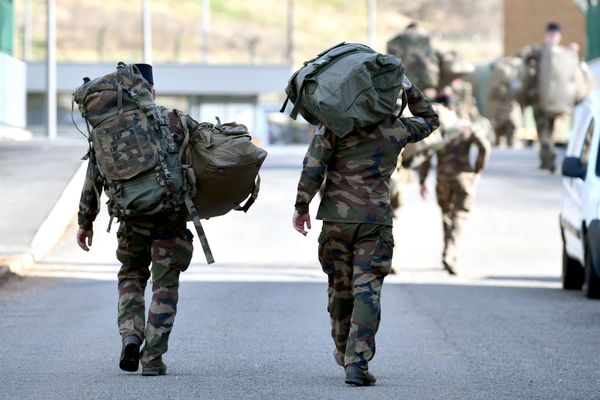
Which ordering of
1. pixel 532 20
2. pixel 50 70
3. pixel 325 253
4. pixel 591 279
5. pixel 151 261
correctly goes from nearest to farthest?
pixel 325 253 < pixel 151 261 < pixel 591 279 < pixel 50 70 < pixel 532 20

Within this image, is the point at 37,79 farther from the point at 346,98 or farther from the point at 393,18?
the point at 393,18

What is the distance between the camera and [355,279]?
8648 mm

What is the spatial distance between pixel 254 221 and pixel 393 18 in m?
136

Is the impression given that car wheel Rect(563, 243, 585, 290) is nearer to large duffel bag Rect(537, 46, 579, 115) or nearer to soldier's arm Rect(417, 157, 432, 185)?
soldier's arm Rect(417, 157, 432, 185)

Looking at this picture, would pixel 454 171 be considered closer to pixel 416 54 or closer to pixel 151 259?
pixel 416 54

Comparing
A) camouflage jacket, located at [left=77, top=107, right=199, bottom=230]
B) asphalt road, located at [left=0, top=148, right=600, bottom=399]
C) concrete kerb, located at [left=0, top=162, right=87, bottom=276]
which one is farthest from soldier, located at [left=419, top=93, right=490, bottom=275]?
camouflage jacket, located at [left=77, top=107, right=199, bottom=230]

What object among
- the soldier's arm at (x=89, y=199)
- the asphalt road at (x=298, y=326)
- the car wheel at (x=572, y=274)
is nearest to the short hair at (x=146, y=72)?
the soldier's arm at (x=89, y=199)

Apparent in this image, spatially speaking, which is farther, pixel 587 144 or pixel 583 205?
pixel 587 144

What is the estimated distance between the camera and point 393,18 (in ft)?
514

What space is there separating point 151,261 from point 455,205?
903 centimetres

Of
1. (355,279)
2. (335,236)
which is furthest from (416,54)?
(355,279)

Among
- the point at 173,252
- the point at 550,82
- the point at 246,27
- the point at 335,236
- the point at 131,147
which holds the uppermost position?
the point at 246,27

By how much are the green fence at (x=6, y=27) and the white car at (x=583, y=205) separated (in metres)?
22.6

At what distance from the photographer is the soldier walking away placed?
93.1ft
